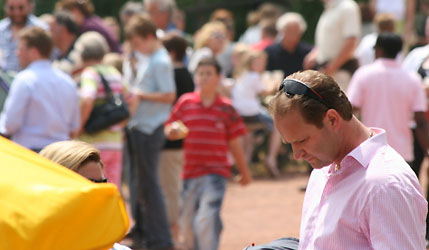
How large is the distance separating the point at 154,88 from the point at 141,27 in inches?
22.7

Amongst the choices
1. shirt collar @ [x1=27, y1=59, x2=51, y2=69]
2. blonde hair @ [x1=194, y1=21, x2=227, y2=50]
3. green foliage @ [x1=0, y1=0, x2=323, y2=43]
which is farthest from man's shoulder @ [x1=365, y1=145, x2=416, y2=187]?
green foliage @ [x1=0, y1=0, x2=323, y2=43]

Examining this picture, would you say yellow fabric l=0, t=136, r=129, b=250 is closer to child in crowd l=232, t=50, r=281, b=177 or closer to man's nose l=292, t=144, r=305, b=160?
man's nose l=292, t=144, r=305, b=160

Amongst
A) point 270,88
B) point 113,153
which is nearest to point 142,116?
point 113,153

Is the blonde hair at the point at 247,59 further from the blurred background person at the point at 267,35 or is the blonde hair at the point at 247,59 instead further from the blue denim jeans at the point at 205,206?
the blue denim jeans at the point at 205,206

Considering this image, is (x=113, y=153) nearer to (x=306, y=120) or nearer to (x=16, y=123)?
(x=16, y=123)

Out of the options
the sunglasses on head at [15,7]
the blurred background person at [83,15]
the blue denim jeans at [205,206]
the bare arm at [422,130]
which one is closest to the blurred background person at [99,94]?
the blue denim jeans at [205,206]

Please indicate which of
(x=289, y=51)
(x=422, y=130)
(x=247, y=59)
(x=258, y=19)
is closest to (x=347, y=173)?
(x=422, y=130)

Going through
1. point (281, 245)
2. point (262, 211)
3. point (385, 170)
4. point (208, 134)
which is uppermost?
point (385, 170)

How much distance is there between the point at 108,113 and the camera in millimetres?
7488

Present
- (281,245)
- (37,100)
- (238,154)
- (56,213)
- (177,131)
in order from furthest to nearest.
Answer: (238,154), (177,131), (37,100), (281,245), (56,213)

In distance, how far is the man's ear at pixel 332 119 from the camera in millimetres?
2922

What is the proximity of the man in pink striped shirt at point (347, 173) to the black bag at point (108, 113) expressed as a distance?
4.52 m

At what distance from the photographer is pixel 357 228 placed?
2900mm

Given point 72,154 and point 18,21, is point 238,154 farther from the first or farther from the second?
point 72,154
